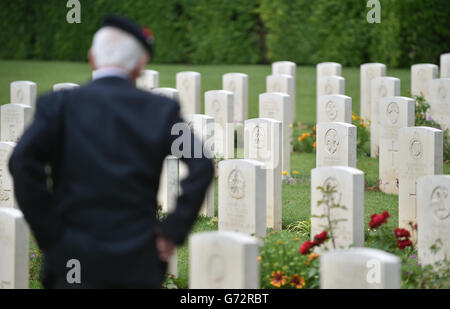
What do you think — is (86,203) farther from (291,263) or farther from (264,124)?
(264,124)

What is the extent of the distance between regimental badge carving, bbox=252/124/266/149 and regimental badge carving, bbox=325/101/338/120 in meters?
2.06

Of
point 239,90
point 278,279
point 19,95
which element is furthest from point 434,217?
point 19,95

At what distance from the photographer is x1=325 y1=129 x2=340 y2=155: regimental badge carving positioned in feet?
27.4

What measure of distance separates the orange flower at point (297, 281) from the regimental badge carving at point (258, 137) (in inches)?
104

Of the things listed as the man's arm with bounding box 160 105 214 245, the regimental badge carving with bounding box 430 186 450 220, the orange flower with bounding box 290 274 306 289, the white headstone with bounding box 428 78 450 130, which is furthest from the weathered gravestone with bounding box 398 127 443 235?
the man's arm with bounding box 160 105 214 245

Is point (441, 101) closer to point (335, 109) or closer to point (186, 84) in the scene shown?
point (335, 109)

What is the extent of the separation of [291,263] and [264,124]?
2626 mm

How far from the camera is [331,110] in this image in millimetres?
10367

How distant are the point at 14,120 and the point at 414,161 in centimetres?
481

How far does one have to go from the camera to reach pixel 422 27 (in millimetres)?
17141

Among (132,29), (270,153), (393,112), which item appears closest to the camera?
(132,29)

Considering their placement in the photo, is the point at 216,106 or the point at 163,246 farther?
Result: the point at 216,106

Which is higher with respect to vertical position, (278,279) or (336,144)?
(336,144)
